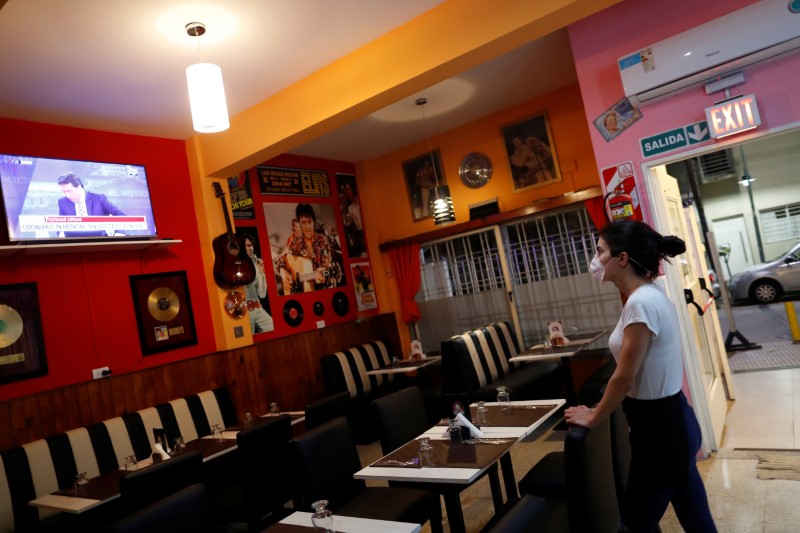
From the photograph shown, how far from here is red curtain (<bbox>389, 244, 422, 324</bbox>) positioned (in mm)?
A: 6992

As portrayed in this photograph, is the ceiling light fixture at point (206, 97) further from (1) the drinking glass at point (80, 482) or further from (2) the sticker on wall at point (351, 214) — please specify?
(2) the sticker on wall at point (351, 214)

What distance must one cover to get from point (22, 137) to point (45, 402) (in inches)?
80.4

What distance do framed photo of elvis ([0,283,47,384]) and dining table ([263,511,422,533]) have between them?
292 centimetres

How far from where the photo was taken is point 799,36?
3.03m

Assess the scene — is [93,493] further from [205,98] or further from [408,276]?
[408,276]

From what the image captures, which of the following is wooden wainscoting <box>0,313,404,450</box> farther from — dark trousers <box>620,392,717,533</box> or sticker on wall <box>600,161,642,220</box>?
dark trousers <box>620,392,717,533</box>

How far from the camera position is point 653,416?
1.90 meters

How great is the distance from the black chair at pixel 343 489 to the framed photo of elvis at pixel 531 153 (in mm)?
4194

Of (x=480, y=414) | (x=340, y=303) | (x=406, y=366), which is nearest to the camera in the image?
(x=480, y=414)

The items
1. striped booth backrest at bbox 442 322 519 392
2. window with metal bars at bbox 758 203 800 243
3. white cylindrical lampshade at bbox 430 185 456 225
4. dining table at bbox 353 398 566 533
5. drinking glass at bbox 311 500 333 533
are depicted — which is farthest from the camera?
window with metal bars at bbox 758 203 800 243

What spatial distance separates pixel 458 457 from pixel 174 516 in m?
1.21

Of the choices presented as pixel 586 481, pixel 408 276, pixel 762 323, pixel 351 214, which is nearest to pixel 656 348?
pixel 586 481

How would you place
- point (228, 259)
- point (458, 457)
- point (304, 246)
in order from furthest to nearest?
1. point (304, 246)
2. point (228, 259)
3. point (458, 457)

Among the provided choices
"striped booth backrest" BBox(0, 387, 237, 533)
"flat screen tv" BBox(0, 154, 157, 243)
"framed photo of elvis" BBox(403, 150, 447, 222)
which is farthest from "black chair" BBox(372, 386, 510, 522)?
"framed photo of elvis" BBox(403, 150, 447, 222)
